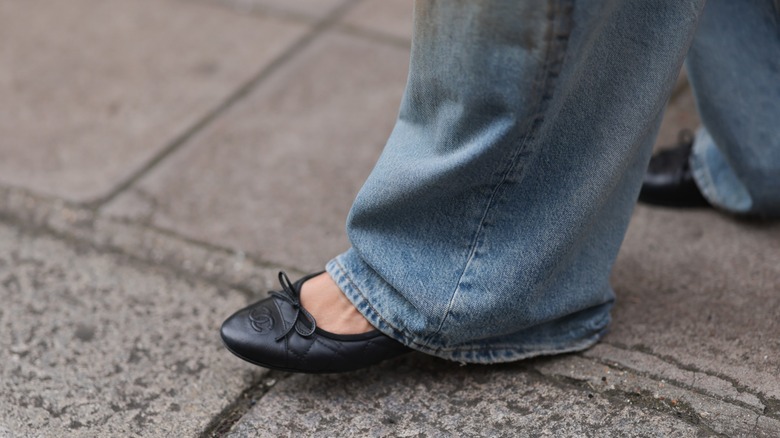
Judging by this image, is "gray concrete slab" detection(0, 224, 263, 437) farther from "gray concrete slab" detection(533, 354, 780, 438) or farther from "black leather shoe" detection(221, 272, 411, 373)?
"gray concrete slab" detection(533, 354, 780, 438)

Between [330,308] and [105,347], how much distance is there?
1.50ft

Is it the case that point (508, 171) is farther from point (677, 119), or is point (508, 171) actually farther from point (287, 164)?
point (677, 119)

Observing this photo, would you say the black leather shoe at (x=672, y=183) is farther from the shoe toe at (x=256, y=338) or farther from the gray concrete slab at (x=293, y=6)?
the gray concrete slab at (x=293, y=6)

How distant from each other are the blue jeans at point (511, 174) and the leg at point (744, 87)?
0.32 metres

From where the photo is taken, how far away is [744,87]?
5.74 feet

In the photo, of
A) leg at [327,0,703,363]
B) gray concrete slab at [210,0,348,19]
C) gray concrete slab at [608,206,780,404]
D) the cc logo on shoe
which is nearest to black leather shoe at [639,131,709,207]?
gray concrete slab at [608,206,780,404]

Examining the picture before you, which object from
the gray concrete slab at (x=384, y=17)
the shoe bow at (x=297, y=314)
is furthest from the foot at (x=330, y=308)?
the gray concrete slab at (x=384, y=17)

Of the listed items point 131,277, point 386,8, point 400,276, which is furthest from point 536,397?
point 386,8

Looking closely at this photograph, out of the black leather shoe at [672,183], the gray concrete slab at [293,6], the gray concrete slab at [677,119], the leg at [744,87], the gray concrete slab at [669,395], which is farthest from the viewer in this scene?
the gray concrete slab at [293,6]

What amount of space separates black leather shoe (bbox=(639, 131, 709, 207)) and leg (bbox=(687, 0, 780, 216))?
14 cm

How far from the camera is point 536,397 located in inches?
60.1

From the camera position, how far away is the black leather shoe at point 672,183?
6.48ft

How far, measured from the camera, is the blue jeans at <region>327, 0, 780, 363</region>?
126 centimetres

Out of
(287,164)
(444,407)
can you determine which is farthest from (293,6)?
(444,407)
